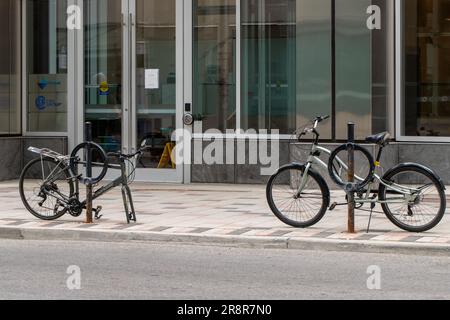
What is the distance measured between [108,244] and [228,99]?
21.7ft

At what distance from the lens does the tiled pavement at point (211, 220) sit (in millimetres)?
10523

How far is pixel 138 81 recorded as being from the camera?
56.3ft

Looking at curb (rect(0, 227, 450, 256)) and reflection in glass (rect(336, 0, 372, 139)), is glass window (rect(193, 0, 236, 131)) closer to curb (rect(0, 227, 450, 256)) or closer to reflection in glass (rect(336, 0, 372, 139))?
reflection in glass (rect(336, 0, 372, 139))

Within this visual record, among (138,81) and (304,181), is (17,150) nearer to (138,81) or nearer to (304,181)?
(138,81)

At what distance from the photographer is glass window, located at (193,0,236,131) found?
1670cm

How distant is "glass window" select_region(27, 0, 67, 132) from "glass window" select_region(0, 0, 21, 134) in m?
0.23

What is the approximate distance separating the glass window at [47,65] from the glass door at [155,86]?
4.82ft

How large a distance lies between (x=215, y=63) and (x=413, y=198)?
7044 millimetres

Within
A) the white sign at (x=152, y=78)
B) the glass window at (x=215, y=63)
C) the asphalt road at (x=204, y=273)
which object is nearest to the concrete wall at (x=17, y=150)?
the white sign at (x=152, y=78)

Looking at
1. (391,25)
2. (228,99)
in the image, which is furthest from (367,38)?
(228,99)

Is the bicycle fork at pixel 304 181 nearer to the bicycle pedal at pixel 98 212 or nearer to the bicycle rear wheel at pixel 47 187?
the bicycle pedal at pixel 98 212

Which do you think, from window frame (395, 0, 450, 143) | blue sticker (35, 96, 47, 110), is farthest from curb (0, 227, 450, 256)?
blue sticker (35, 96, 47, 110)

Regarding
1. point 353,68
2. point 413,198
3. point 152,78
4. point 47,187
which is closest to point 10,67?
point 152,78
